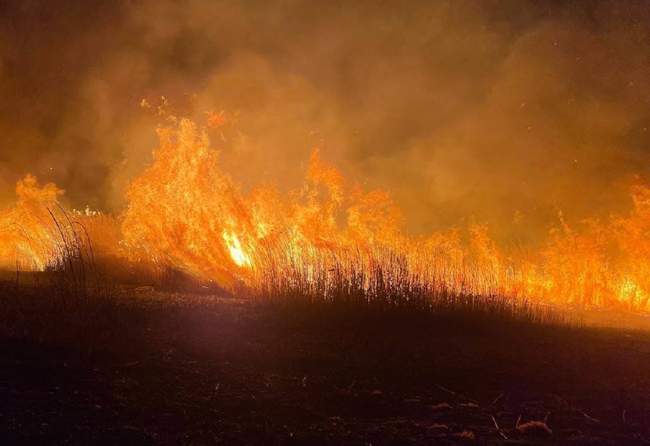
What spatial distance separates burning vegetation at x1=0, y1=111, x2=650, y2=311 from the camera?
24.8 feet

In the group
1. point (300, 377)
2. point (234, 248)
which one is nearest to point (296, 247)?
point (234, 248)

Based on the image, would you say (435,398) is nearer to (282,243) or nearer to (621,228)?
(282,243)

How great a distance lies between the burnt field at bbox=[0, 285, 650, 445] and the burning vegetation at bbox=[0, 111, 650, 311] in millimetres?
597

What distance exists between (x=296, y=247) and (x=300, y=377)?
3.50 meters

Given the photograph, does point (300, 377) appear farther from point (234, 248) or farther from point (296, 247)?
point (234, 248)

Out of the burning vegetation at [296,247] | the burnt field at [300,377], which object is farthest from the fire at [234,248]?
the burnt field at [300,377]

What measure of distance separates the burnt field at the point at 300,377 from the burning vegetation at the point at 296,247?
23.5 inches

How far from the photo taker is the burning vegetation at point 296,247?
24.8 feet

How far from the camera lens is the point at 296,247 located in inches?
316

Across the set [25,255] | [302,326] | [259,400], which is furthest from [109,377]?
[25,255]

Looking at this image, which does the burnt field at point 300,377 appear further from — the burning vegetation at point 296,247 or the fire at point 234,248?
the fire at point 234,248

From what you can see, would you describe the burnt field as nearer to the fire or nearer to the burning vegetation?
the burning vegetation

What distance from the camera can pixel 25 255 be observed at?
1089 centimetres

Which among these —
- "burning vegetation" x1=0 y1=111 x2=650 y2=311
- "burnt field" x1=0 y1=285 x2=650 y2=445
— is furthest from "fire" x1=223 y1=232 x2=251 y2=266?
"burnt field" x1=0 y1=285 x2=650 y2=445
